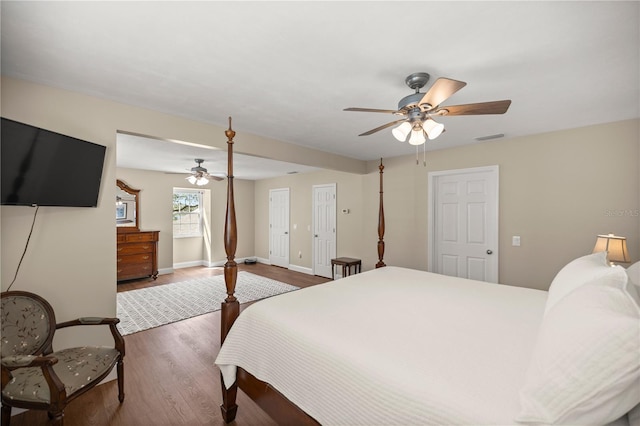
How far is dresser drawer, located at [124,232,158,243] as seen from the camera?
557 cm

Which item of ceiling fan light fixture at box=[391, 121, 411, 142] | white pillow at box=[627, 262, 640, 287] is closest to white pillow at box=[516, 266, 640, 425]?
white pillow at box=[627, 262, 640, 287]

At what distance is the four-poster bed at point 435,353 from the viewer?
852 mm

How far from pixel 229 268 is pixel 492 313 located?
5.77 ft

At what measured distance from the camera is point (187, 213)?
7.18m

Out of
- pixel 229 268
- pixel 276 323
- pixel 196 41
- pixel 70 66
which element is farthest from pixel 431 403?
pixel 70 66

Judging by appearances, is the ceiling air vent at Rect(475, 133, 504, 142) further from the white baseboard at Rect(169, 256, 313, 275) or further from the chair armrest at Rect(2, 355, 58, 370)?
the chair armrest at Rect(2, 355, 58, 370)

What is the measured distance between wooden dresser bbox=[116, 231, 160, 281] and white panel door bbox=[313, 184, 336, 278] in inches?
131

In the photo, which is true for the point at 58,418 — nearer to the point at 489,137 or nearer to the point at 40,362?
the point at 40,362

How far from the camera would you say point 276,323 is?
1.68m

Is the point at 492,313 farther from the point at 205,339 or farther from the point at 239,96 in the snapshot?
the point at 205,339

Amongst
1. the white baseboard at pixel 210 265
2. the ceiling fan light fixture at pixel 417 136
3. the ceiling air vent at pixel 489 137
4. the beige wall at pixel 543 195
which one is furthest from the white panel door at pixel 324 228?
the ceiling fan light fixture at pixel 417 136

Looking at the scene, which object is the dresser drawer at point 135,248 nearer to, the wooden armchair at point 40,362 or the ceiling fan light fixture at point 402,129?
the wooden armchair at point 40,362

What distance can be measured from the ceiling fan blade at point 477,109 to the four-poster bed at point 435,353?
3.48 ft

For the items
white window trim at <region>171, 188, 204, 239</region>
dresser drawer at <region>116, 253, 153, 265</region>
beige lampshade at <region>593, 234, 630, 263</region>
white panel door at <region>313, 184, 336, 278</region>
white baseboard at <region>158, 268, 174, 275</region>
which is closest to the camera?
beige lampshade at <region>593, 234, 630, 263</region>
